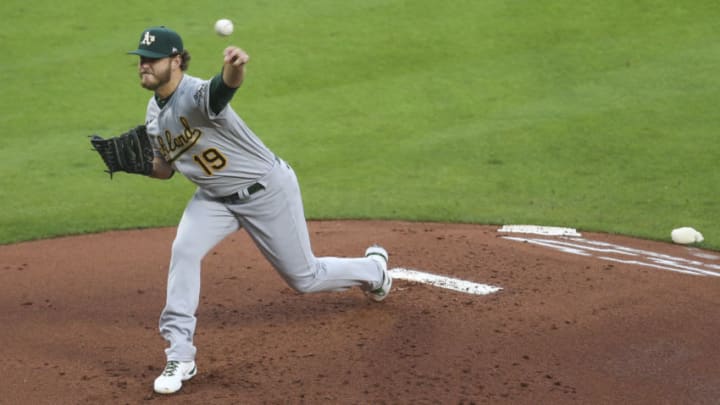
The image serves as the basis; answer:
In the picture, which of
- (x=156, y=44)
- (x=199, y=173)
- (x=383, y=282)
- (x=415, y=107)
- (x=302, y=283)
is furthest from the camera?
(x=415, y=107)

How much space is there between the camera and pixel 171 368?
5172mm

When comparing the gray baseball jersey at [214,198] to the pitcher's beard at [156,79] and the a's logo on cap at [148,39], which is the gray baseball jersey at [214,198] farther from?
the a's logo on cap at [148,39]

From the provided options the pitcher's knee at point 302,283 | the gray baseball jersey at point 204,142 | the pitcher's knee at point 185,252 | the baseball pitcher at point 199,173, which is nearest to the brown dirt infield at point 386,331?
the pitcher's knee at point 302,283

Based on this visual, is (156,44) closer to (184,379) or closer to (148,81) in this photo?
(148,81)

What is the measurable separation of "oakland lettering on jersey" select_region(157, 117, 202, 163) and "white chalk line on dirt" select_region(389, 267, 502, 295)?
6.73 feet

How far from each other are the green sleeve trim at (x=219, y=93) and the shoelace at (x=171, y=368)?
51.4 inches

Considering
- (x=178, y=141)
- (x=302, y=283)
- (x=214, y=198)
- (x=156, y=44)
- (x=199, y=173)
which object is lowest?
(x=302, y=283)

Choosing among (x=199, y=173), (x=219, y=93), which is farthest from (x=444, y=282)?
(x=219, y=93)

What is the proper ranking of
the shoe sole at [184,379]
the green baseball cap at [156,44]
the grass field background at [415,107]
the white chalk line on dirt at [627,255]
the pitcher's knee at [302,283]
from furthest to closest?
the grass field background at [415,107], the white chalk line on dirt at [627,255], the pitcher's knee at [302,283], the green baseball cap at [156,44], the shoe sole at [184,379]

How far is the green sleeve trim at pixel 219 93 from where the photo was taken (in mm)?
5156

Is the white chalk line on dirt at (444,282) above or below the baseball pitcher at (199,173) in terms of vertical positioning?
below

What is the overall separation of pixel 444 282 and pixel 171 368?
7.53ft

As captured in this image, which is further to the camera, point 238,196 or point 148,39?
point 238,196

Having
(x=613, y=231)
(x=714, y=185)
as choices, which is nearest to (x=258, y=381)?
(x=613, y=231)
